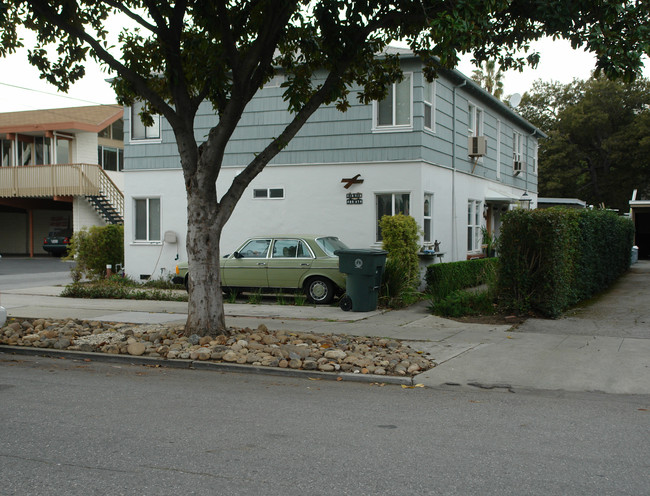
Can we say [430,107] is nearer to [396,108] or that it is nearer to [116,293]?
[396,108]

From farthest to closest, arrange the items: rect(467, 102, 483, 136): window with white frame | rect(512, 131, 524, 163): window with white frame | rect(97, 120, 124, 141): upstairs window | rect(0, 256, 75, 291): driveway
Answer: rect(97, 120, 124, 141): upstairs window, rect(512, 131, 524, 163): window with white frame, rect(0, 256, 75, 291): driveway, rect(467, 102, 483, 136): window with white frame

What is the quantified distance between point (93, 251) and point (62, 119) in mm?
18619

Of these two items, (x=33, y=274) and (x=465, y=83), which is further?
(x=33, y=274)

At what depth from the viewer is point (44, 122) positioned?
34438 mm

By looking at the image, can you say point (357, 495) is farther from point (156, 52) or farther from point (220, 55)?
point (156, 52)

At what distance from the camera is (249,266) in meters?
15.4

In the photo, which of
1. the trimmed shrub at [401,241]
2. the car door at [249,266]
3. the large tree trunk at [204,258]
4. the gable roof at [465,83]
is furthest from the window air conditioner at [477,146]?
the large tree trunk at [204,258]

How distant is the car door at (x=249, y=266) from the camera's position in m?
15.3

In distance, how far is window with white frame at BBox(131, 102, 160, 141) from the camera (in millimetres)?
19467

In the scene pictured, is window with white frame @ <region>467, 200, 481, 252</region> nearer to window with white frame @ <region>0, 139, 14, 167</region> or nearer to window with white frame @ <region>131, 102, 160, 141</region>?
window with white frame @ <region>131, 102, 160, 141</region>

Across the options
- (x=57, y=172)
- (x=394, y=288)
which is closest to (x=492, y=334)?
(x=394, y=288)

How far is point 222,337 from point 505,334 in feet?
15.4

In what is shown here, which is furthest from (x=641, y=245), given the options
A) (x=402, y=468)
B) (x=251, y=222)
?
(x=402, y=468)

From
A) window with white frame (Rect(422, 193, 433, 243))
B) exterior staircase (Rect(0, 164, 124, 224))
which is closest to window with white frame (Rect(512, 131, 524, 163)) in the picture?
window with white frame (Rect(422, 193, 433, 243))
